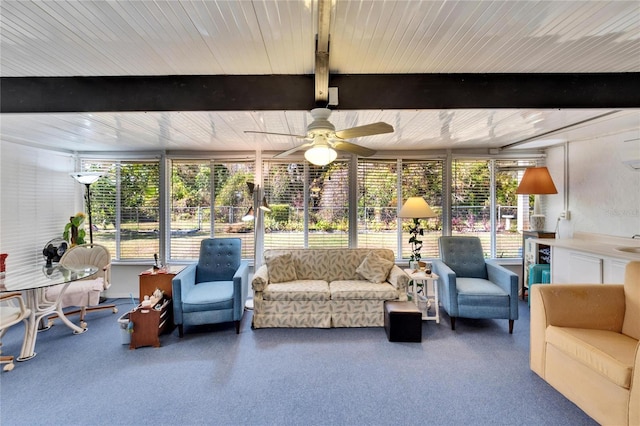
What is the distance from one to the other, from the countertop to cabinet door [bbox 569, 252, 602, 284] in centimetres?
10

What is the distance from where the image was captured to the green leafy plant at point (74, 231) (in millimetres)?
3951

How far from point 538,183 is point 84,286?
19.6 feet

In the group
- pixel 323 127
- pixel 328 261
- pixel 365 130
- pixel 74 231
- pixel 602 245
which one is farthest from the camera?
pixel 74 231

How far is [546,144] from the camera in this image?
3.88 m

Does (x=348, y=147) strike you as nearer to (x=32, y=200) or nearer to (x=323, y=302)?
(x=323, y=302)

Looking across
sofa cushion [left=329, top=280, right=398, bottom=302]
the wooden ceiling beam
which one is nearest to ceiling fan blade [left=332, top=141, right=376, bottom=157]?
the wooden ceiling beam

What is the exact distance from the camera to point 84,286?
3.30m

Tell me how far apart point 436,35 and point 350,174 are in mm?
2892

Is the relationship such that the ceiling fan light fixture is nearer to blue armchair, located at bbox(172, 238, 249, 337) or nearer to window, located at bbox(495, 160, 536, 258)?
blue armchair, located at bbox(172, 238, 249, 337)

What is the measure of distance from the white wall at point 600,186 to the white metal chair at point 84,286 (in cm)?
636

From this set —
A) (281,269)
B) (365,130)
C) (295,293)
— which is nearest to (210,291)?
(281,269)

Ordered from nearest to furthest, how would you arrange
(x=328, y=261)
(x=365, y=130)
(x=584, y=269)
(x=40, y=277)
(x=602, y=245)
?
(x=365, y=130) → (x=40, y=277) → (x=584, y=269) → (x=602, y=245) → (x=328, y=261)

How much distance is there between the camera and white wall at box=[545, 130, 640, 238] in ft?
9.82

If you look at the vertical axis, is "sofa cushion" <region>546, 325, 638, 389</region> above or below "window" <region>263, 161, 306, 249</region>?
below
